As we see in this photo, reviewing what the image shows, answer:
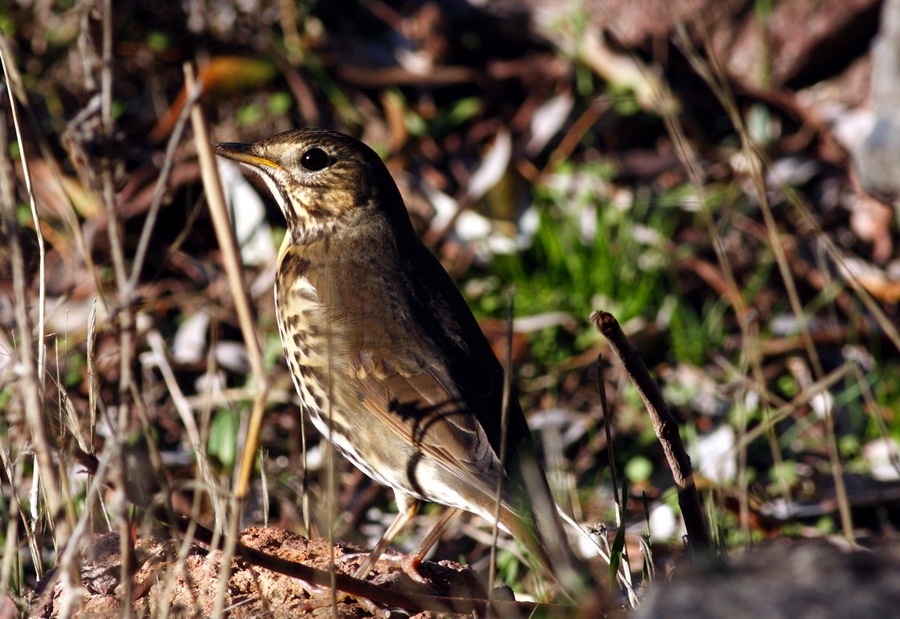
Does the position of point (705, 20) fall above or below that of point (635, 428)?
above

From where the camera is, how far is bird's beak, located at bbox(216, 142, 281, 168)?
13.4 feet

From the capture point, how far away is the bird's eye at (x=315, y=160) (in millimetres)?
4129

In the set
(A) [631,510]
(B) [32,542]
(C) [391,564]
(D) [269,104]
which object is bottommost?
(A) [631,510]

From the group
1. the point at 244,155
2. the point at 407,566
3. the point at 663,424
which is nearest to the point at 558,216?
the point at 244,155

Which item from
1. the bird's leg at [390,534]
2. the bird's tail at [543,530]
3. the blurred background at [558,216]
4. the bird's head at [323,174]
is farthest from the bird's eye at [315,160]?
the bird's tail at [543,530]

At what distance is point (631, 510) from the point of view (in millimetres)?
4941

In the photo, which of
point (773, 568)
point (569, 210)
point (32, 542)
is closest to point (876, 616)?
point (773, 568)

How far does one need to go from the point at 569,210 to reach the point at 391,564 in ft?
10.7

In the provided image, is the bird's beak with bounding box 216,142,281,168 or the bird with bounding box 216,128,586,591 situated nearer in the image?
the bird with bounding box 216,128,586,591

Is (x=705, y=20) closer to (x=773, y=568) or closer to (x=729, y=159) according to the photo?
(x=729, y=159)

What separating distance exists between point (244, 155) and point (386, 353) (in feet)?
3.15

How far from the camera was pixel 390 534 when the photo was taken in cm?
356

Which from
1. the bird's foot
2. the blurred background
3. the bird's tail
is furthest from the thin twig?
the blurred background

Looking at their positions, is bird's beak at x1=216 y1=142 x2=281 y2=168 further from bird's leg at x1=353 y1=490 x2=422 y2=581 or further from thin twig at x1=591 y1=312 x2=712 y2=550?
thin twig at x1=591 y1=312 x2=712 y2=550
